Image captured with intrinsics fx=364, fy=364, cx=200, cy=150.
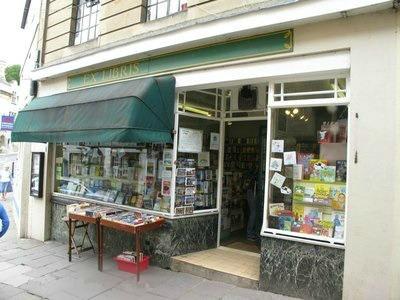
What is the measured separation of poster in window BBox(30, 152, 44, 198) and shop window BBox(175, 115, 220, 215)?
13.6ft

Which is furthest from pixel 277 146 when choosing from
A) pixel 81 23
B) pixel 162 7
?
pixel 81 23

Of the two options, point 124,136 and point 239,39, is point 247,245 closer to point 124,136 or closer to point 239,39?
point 124,136

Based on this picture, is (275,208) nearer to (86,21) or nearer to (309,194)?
(309,194)

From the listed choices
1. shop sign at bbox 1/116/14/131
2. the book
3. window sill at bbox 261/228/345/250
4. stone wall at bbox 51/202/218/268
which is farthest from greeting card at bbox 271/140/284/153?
shop sign at bbox 1/116/14/131

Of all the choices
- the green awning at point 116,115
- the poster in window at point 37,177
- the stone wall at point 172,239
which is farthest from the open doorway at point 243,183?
the poster in window at point 37,177

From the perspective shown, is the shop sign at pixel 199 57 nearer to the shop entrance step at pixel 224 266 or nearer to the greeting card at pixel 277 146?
the greeting card at pixel 277 146

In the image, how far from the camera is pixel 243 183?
8.16 m

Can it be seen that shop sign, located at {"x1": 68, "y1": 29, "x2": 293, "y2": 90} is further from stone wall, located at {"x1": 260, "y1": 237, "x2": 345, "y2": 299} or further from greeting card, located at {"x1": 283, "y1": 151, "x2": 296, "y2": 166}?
stone wall, located at {"x1": 260, "y1": 237, "x2": 345, "y2": 299}

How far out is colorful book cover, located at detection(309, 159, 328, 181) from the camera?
5.27 meters

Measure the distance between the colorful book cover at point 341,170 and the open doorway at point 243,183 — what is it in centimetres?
256

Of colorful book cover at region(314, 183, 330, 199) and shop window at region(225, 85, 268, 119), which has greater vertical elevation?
shop window at region(225, 85, 268, 119)

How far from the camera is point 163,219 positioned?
637 centimetres

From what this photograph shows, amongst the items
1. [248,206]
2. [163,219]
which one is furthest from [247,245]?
[163,219]

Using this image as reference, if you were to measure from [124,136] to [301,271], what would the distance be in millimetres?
3222
